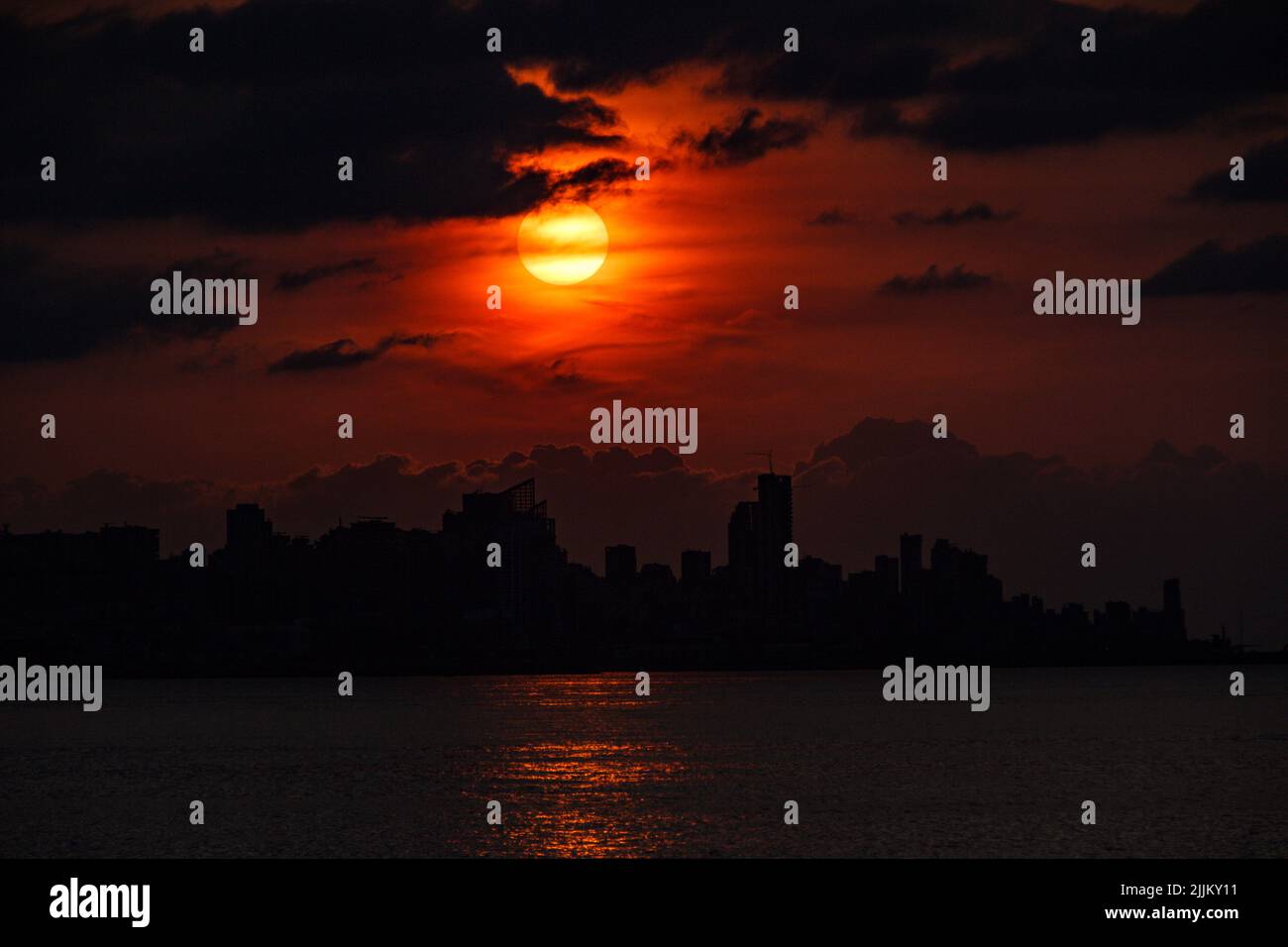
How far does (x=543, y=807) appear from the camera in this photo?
112500mm

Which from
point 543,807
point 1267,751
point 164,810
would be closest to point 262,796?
point 164,810

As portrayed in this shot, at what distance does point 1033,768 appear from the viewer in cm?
15412

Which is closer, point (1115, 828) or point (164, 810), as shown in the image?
point (1115, 828)

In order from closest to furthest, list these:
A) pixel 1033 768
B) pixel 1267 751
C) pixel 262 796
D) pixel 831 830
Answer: pixel 831 830 < pixel 262 796 < pixel 1033 768 < pixel 1267 751
